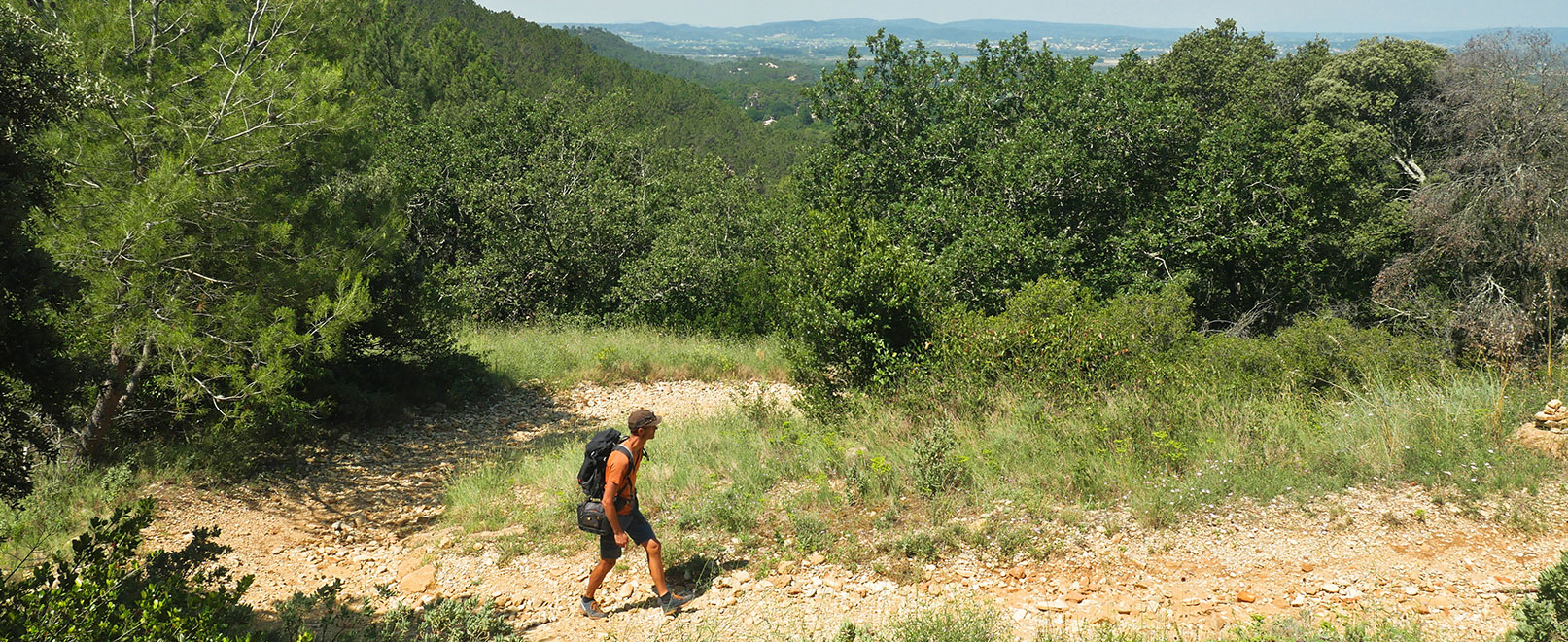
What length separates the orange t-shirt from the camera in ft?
15.5

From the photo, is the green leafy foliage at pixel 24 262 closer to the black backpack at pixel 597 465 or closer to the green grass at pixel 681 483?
the green grass at pixel 681 483

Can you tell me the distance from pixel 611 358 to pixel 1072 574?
867 cm

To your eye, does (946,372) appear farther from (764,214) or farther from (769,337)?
(764,214)

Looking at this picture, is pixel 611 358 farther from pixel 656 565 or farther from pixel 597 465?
pixel 656 565

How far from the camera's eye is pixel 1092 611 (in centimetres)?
436

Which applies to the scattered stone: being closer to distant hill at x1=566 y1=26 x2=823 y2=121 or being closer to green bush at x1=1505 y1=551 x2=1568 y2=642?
green bush at x1=1505 y1=551 x2=1568 y2=642

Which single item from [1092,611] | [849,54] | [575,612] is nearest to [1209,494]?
[1092,611]

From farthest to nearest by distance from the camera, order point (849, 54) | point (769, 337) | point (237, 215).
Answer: point (849, 54)
point (769, 337)
point (237, 215)

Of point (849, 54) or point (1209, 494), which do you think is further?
point (849, 54)

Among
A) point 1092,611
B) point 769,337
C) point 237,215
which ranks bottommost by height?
point 769,337

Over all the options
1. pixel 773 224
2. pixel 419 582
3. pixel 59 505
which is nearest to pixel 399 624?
pixel 419 582

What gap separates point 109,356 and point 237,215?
1783 mm

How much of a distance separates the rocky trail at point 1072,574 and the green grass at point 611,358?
5132 millimetres

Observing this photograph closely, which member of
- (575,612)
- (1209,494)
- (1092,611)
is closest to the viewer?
(1092,611)
